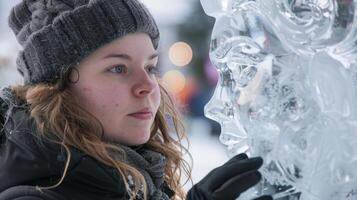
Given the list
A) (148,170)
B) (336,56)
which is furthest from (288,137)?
(148,170)

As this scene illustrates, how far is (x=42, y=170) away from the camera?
145 centimetres

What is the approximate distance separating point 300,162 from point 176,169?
2.66 feet

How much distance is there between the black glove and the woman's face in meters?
0.37

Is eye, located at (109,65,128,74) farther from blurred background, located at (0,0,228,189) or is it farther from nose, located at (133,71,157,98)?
blurred background, located at (0,0,228,189)

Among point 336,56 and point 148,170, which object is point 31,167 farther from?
point 336,56

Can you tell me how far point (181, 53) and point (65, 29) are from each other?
8.13 metres

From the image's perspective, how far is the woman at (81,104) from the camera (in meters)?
1.46

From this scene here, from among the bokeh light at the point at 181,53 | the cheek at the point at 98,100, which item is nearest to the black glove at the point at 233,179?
the cheek at the point at 98,100

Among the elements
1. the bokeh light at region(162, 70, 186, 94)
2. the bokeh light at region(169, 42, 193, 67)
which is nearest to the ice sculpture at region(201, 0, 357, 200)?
the bokeh light at region(162, 70, 186, 94)

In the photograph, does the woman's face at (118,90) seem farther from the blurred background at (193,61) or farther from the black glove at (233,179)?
the blurred background at (193,61)

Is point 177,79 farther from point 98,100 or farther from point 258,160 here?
point 258,160

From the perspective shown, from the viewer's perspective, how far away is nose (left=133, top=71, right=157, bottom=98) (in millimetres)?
1578

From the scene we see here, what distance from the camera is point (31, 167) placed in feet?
4.73

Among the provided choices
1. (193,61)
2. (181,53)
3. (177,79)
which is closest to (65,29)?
(193,61)
